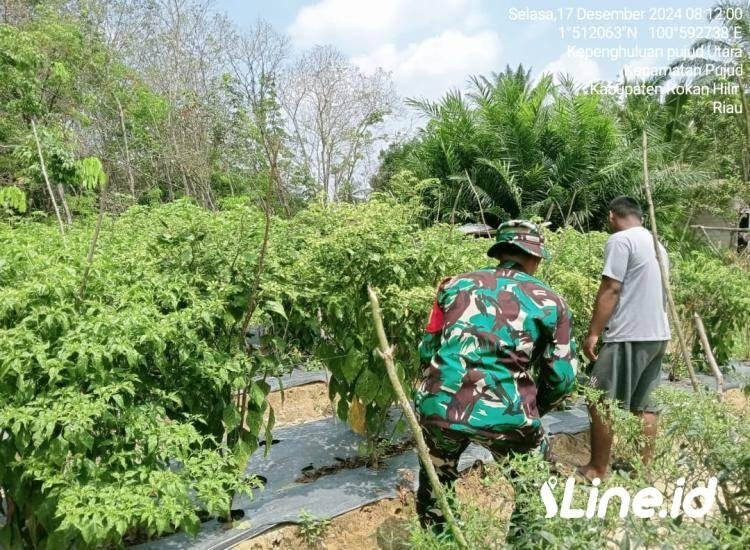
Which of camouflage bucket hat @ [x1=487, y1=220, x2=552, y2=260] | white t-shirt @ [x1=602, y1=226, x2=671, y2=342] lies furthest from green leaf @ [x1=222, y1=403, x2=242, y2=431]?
white t-shirt @ [x1=602, y1=226, x2=671, y2=342]

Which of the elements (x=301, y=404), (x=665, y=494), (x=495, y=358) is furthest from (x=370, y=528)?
(x=301, y=404)

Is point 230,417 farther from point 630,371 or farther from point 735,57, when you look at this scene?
point 735,57

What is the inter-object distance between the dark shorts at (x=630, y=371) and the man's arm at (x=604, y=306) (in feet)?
0.43

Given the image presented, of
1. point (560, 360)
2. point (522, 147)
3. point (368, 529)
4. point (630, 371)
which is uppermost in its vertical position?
point (522, 147)

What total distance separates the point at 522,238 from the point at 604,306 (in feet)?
4.52

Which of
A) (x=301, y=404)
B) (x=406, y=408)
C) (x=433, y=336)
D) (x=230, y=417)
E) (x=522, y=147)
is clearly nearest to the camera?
(x=406, y=408)

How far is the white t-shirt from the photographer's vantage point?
3.53 metres

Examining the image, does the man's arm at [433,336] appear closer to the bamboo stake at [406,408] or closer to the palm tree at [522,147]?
the bamboo stake at [406,408]

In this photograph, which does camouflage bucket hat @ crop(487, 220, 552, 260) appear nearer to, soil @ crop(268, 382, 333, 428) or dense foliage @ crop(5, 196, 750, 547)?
dense foliage @ crop(5, 196, 750, 547)

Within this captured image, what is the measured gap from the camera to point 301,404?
5.62 metres

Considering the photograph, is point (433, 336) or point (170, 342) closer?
point (170, 342)

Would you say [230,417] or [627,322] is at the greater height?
[627,322]

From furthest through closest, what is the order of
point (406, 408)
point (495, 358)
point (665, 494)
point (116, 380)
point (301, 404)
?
point (301, 404) → point (495, 358) → point (116, 380) → point (665, 494) → point (406, 408)

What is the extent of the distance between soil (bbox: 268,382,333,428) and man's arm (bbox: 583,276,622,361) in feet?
7.72
